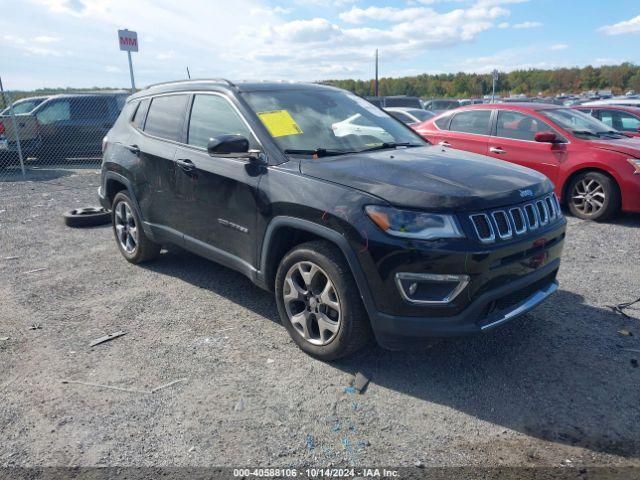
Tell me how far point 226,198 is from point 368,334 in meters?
1.50

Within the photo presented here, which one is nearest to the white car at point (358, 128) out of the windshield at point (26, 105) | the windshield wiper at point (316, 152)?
the windshield wiper at point (316, 152)

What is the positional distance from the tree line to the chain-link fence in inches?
2142

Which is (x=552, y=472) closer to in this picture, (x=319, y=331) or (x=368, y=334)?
(x=368, y=334)

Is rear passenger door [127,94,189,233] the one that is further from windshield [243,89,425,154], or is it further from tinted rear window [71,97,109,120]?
tinted rear window [71,97,109,120]

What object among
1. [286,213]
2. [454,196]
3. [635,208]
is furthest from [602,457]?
[635,208]

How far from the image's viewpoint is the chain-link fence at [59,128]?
12734 mm

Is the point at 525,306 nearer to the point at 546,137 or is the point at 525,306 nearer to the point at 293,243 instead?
the point at 293,243

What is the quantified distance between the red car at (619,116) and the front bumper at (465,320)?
8.71 meters

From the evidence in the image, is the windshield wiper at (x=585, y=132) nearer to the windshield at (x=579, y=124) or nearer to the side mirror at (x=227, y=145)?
the windshield at (x=579, y=124)

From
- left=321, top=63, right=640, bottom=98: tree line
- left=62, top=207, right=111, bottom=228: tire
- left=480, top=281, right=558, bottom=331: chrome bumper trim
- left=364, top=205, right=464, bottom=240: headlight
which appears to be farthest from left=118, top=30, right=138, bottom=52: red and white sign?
left=321, top=63, right=640, bottom=98: tree line

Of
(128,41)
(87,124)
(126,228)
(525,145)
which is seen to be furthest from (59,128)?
(525,145)

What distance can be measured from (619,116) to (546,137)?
4.64m

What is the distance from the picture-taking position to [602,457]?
2.50m

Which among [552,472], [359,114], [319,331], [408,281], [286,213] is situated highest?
[359,114]
